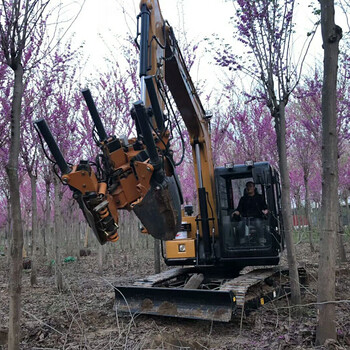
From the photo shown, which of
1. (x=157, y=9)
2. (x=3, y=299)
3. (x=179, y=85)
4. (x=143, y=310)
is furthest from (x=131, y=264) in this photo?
(x=157, y=9)

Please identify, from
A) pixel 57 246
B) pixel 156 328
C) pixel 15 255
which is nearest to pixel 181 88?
pixel 156 328

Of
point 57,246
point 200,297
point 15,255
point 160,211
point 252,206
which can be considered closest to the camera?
point 15,255

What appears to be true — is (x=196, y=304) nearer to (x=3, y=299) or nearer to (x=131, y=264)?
(x=3, y=299)

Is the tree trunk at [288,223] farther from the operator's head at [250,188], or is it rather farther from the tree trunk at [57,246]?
the tree trunk at [57,246]

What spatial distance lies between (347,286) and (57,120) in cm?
743

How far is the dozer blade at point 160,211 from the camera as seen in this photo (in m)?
3.61

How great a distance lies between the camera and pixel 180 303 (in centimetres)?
552

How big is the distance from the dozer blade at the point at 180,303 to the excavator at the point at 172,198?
0.01 metres

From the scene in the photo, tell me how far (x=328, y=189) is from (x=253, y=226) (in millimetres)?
2802

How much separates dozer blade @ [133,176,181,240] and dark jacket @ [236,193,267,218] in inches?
122

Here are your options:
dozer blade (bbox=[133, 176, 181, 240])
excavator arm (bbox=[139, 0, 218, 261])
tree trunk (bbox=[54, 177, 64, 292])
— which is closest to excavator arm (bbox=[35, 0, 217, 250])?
dozer blade (bbox=[133, 176, 181, 240])

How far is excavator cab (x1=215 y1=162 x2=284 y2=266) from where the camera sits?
639 cm

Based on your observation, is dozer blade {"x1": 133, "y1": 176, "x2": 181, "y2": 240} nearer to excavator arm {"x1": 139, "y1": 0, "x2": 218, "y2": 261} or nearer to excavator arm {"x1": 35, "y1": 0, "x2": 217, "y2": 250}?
excavator arm {"x1": 35, "y1": 0, "x2": 217, "y2": 250}

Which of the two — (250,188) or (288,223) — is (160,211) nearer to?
(288,223)
